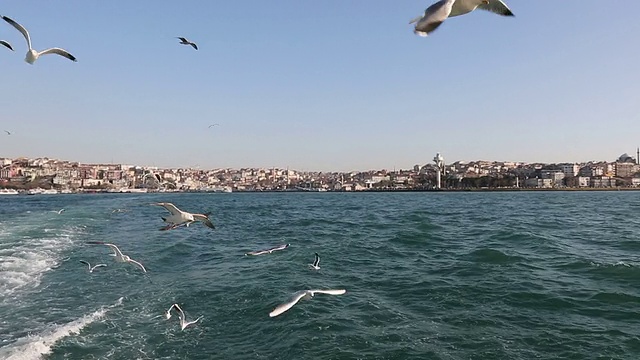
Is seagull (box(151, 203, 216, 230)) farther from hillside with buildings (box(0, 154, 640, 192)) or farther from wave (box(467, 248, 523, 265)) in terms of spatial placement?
hillside with buildings (box(0, 154, 640, 192))

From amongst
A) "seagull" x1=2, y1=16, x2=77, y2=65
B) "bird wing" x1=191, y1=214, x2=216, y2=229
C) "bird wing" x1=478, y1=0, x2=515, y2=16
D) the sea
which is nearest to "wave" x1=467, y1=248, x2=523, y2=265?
the sea

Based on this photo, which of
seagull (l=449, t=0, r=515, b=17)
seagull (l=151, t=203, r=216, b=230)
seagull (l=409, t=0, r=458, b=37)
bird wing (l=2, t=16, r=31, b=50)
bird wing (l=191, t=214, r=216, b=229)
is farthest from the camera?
seagull (l=151, t=203, r=216, b=230)

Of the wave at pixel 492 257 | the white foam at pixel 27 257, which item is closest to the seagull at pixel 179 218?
the white foam at pixel 27 257

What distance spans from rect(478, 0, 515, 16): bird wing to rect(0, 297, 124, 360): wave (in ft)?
19.9

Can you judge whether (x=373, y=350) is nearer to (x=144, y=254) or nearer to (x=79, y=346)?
(x=79, y=346)

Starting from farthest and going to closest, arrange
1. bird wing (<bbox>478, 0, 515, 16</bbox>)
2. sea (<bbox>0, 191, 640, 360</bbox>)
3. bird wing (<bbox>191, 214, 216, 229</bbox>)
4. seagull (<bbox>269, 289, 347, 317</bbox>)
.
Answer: bird wing (<bbox>191, 214, 216, 229</bbox>)
sea (<bbox>0, 191, 640, 360</bbox>)
seagull (<bbox>269, 289, 347, 317</bbox>)
bird wing (<bbox>478, 0, 515, 16</bbox>)

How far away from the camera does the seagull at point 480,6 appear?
9.62 feet

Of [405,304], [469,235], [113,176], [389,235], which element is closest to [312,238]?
[389,235]

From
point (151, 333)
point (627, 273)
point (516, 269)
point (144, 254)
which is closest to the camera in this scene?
point (151, 333)

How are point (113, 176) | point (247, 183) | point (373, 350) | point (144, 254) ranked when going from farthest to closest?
point (247, 183), point (113, 176), point (144, 254), point (373, 350)

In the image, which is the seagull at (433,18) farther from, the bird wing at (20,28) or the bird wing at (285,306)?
the bird wing at (20,28)

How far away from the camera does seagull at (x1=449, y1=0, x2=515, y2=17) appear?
9.62 ft

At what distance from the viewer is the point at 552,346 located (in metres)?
5.44

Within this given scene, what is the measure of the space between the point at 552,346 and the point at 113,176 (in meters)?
111
